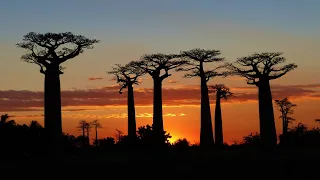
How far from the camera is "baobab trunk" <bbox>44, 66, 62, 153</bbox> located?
24.2 m

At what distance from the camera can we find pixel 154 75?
1266 inches

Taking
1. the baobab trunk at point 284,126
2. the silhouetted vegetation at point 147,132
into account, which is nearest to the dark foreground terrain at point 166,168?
the silhouetted vegetation at point 147,132

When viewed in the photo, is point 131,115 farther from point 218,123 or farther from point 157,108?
point 218,123

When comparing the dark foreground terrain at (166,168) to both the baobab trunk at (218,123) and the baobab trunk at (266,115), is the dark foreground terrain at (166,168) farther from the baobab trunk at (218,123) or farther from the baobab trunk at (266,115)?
the baobab trunk at (218,123)

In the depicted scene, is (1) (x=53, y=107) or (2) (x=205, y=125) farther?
(2) (x=205, y=125)

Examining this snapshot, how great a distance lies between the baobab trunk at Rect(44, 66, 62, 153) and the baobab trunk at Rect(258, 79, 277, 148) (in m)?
10.5

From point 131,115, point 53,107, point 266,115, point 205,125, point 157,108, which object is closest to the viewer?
point 53,107

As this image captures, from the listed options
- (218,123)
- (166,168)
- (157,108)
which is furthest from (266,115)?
(166,168)

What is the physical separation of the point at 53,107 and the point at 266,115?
1102 centimetres

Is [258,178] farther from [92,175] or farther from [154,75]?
[154,75]

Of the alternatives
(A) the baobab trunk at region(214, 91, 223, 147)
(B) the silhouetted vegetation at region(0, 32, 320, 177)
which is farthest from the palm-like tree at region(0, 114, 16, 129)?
(A) the baobab trunk at region(214, 91, 223, 147)

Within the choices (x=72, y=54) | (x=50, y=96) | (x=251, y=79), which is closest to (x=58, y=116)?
(x=50, y=96)

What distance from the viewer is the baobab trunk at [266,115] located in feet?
97.6

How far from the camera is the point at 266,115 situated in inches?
1172
